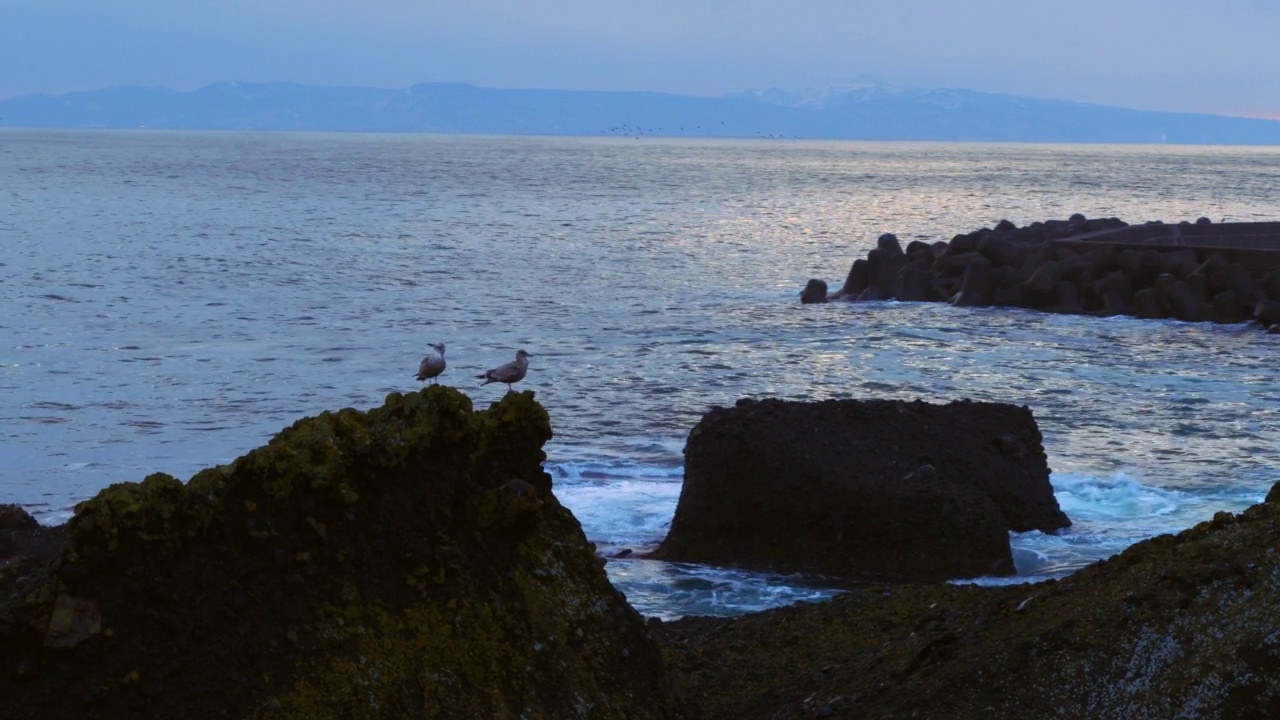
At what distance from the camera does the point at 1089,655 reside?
4.94 m

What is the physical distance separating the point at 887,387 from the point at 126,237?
3589 centimetres

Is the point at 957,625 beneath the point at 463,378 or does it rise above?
above

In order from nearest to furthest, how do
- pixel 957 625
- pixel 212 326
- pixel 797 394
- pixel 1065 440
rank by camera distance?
pixel 957 625 < pixel 1065 440 < pixel 797 394 < pixel 212 326

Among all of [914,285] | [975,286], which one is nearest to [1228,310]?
[975,286]

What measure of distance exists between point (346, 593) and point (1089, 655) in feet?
8.06

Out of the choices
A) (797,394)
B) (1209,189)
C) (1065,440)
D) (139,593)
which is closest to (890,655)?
(139,593)

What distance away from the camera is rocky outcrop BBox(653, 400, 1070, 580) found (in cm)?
1006

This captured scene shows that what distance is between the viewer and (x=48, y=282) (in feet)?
111

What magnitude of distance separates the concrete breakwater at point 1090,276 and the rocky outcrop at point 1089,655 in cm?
2347

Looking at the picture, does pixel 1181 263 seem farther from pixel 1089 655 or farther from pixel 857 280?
pixel 1089 655

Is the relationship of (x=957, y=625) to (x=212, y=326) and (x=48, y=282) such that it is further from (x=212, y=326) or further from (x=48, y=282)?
(x=48, y=282)

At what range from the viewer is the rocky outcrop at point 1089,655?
467cm

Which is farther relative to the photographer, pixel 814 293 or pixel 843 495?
pixel 814 293

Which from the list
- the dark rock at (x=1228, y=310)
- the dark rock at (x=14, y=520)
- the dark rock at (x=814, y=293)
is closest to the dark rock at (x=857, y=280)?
the dark rock at (x=814, y=293)
